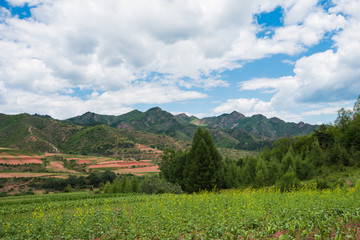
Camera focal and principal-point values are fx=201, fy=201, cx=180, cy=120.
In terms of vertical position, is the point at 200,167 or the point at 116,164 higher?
the point at 200,167

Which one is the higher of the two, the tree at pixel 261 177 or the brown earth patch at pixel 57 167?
the tree at pixel 261 177

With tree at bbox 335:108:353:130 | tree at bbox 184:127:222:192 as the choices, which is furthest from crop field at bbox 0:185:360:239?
tree at bbox 335:108:353:130

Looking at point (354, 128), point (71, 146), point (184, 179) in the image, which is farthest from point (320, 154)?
point (71, 146)

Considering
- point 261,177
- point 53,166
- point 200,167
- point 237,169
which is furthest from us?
point 53,166

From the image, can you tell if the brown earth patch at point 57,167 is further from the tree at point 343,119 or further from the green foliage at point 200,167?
the tree at point 343,119

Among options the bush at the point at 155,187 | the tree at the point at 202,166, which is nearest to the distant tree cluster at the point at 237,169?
the tree at the point at 202,166

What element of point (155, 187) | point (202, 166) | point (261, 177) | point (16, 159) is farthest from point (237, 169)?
point (16, 159)

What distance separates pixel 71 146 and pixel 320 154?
126260 mm

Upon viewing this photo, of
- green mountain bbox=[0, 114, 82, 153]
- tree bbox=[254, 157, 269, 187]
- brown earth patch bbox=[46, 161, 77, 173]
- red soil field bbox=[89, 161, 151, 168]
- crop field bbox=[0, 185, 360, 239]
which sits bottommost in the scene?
red soil field bbox=[89, 161, 151, 168]

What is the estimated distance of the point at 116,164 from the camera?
3735 inches

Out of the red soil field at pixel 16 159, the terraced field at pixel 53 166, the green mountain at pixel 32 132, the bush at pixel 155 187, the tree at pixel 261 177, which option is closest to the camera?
the bush at pixel 155 187

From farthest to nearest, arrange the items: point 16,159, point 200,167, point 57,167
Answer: point 57,167 → point 16,159 → point 200,167

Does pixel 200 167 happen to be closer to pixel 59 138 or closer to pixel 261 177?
pixel 261 177

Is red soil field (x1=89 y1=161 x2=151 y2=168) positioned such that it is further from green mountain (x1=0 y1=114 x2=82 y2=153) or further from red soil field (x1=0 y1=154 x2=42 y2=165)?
green mountain (x1=0 y1=114 x2=82 y2=153)
